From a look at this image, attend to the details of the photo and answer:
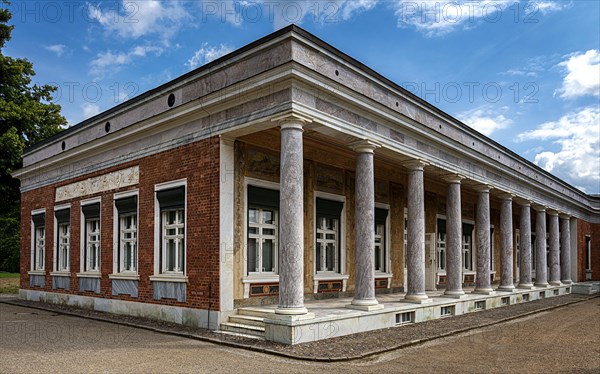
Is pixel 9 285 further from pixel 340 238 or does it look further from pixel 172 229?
pixel 340 238

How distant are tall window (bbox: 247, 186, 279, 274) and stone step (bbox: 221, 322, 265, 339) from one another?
64.0 inches

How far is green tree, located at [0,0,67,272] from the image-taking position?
81.3ft

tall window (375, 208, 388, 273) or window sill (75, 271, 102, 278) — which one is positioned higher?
tall window (375, 208, 388, 273)

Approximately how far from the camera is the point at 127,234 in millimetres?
14938

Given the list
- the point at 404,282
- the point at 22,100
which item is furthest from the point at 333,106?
A: the point at 22,100

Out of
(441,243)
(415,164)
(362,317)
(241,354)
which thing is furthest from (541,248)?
(241,354)

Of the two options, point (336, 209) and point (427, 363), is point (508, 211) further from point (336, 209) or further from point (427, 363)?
point (427, 363)

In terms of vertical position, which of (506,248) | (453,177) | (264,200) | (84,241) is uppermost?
(453,177)

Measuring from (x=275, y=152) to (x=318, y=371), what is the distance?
22.1 feet

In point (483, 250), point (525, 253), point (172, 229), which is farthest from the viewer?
point (525, 253)

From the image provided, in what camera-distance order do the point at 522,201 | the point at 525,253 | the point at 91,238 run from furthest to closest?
the point at 522,201
the point at 525,253
the point at 91,238

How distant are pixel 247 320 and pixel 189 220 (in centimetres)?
281

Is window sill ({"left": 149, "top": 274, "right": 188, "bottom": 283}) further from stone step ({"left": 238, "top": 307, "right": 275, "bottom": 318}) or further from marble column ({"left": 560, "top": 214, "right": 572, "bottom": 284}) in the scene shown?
marble column ({"left": 560, "top": 214, "right": 572, "bottom": 284})

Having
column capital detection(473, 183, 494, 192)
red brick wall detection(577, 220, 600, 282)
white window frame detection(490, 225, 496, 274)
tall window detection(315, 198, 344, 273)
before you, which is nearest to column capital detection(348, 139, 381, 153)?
tall window detection(315, 198, 344, 273)
